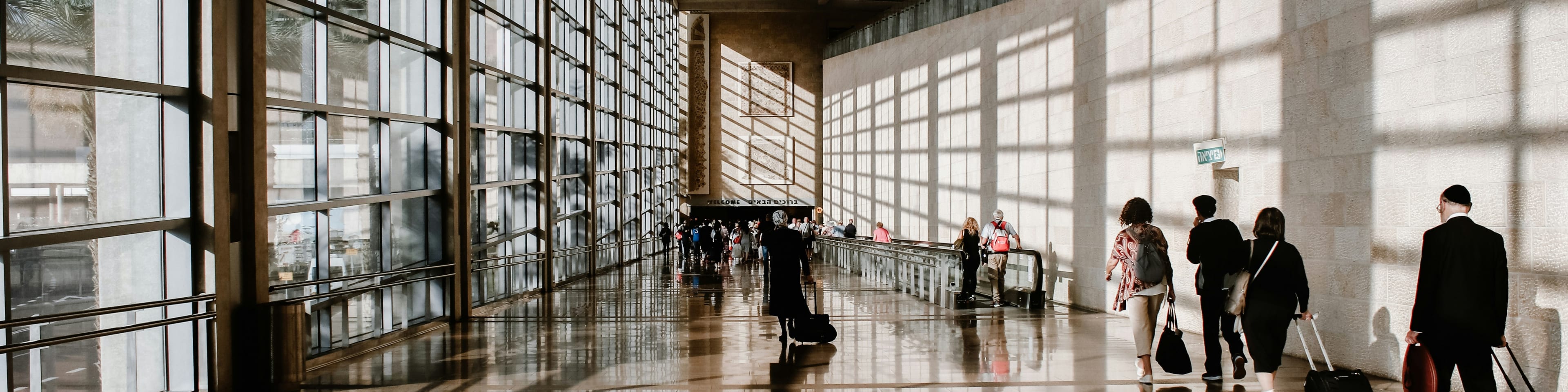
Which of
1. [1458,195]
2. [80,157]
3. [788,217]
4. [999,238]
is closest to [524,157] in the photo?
[788,217]

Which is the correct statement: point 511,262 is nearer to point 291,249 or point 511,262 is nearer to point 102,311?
point 291,249

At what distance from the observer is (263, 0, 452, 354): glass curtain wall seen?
8070 mm

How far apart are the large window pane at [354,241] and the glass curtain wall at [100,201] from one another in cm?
226

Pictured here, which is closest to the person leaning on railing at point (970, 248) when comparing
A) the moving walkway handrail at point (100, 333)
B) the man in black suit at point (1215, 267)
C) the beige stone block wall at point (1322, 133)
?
the beige stone block wall at point (1322, 133)

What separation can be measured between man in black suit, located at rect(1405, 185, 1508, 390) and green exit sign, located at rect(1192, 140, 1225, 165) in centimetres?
398

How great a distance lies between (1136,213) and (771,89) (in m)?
35.2

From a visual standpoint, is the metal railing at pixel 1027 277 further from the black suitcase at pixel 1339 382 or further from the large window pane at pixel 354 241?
the black suitcase at pixel 1339 382

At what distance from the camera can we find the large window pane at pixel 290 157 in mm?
7961

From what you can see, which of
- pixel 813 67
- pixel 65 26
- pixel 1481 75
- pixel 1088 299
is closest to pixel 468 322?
pixel 65 26

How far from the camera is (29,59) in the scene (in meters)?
5.39

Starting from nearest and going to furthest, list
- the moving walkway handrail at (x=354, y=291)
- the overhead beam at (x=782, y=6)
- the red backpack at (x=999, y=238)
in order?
the moving walkway handrail at (x=354, y=291)
the red backpack at (x=999, y=238)
the overhead beam at (x=782, y=6)

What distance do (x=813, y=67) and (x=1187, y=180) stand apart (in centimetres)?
3255

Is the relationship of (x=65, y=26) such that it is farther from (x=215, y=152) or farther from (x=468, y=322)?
(x=468, y=322)

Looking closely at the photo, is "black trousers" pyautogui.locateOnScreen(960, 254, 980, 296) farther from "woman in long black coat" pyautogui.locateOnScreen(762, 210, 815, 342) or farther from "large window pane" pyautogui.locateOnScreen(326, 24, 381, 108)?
"large window pane" pyautogui.locateOnScreen(326, 24, 381, 108)
